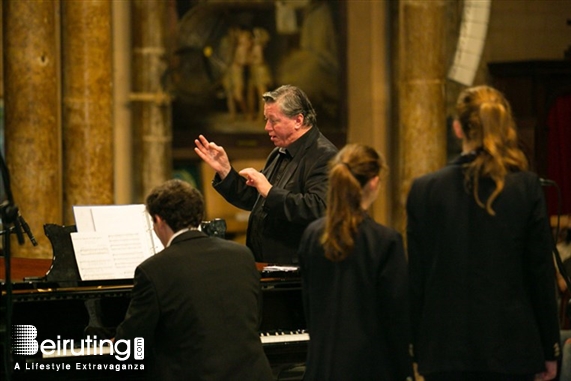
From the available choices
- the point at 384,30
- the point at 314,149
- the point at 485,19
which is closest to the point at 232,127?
the point at 384,30

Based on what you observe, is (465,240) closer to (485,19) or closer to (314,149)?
(314,149)

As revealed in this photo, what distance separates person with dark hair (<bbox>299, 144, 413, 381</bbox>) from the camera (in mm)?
3684

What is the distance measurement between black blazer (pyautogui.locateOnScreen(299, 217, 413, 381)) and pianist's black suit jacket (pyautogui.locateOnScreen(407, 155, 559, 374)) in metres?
0.09

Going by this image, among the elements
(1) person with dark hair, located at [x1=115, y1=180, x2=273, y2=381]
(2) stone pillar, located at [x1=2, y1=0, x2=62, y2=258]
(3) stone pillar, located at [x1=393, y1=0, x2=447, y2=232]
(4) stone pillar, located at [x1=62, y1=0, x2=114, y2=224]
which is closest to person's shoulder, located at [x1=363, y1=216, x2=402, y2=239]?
(1) person with dark hair, located at [x1=115, y1=180, x2=273, y2=381]

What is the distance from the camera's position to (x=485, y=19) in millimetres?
10039

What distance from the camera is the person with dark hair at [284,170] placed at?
217 inches

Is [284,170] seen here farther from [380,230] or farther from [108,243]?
[380,230]

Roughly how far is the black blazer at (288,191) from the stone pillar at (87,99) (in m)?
3.74

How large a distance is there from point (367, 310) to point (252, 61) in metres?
7.73

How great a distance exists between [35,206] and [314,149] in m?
4.05

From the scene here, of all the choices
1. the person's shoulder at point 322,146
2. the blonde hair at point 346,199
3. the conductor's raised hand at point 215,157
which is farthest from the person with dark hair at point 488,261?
the conductor's raised hand at point 215,157

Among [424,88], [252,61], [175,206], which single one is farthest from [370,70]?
[175,206]

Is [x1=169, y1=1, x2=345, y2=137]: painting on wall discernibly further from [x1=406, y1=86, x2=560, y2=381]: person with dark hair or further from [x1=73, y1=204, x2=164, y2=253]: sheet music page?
[x1=406, y1=86, x2=560, y2=381]: person with dark hair

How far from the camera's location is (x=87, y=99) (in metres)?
9.22
